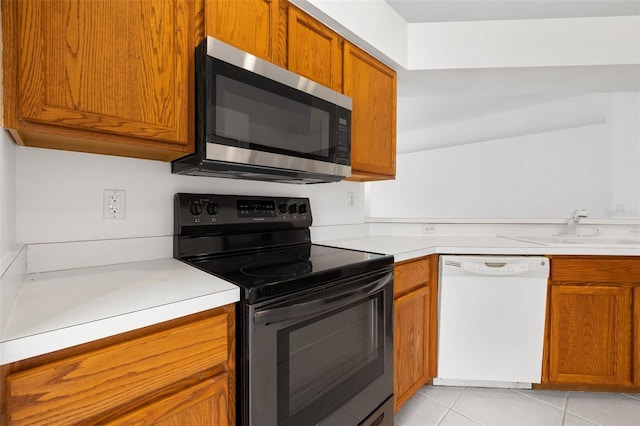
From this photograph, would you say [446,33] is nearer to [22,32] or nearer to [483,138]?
[22,32]

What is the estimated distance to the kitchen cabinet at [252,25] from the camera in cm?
117

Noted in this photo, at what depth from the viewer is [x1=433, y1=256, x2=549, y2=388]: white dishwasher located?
5.97 feet

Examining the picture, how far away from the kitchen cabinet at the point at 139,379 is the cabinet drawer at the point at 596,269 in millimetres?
1908

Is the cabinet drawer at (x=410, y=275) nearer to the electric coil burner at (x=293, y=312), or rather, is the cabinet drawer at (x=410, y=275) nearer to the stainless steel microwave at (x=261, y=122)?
the electric coil burner at (x=293, y=312)

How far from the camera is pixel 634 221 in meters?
2.26

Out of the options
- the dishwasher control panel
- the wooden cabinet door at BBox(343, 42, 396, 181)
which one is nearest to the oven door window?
the dishwasher control panel

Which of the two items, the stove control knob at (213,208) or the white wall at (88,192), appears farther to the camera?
the stove control knob at (213,208)

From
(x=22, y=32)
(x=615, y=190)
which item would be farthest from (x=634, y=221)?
(x=22, y=32)

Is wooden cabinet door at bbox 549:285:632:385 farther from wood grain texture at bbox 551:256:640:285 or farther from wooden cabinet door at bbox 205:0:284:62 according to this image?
wooden cabinet door at bbox 205:0:284:62

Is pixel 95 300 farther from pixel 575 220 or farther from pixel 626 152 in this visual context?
pixel 626 152

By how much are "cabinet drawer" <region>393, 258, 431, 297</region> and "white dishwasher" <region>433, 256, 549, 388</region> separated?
0.13m

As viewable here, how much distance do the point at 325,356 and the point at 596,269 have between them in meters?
1.74

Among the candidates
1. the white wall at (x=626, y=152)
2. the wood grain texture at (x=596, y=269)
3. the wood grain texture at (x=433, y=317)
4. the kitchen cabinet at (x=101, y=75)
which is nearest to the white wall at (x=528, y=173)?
the white wall at (x=626, y=152)

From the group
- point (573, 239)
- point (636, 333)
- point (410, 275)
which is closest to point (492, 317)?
point (410, 275)
